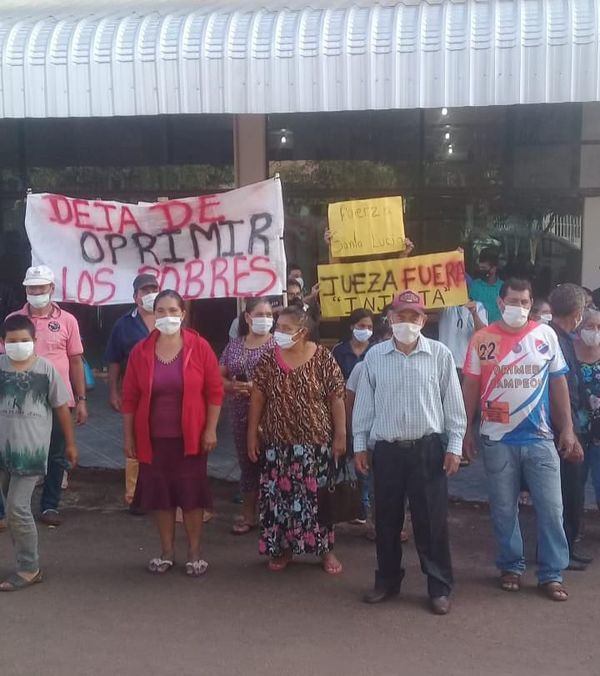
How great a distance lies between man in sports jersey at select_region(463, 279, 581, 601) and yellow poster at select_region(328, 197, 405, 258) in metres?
1.70

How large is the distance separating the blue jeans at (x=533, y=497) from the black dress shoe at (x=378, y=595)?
639 mm

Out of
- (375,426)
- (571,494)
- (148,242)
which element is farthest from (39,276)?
(571,494)

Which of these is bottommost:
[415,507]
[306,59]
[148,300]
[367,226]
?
[415,507]

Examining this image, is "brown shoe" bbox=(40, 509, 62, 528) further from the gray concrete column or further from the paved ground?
the gray concrete column

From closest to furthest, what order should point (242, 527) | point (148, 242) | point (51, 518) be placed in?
point (242, 527) < point (51, 518) < point (148, 242)

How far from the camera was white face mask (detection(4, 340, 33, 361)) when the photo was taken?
202 inches

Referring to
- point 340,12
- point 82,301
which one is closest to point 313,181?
point 340,12

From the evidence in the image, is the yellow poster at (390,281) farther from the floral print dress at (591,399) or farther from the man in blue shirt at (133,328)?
the floral print dress at (591,399)

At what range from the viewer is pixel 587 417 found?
552cm

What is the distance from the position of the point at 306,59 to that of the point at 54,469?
3.73m

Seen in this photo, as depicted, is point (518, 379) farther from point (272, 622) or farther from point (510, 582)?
point (272, 622)

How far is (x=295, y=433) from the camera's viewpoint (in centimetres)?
518

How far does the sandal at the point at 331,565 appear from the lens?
530 centimetres

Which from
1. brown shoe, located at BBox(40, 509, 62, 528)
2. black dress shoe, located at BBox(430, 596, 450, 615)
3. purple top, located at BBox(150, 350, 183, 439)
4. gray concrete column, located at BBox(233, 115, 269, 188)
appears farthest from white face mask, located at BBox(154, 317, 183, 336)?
gray concrete column, located at BBox(233, 115, 269, 188)
